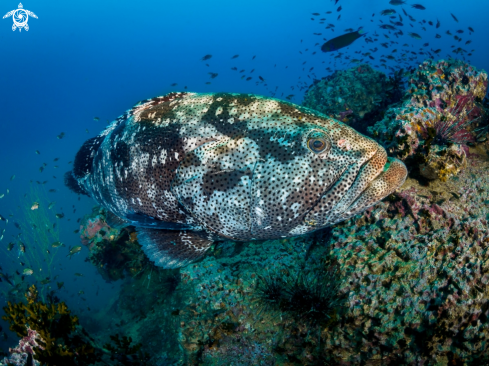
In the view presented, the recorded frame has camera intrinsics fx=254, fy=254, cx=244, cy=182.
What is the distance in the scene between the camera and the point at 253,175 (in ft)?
8.76

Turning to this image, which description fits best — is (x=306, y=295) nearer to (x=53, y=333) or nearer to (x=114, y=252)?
(x=53, y=333)

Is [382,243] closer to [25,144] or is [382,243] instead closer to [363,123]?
[363,123]

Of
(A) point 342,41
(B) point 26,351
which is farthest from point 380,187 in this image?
(A) point 342,41

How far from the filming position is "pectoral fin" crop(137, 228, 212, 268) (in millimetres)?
3340

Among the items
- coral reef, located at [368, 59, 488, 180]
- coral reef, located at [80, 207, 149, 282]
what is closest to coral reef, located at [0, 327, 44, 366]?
coral reef, located at [80, 207, 149, 282]

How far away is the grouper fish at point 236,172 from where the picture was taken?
2557mm

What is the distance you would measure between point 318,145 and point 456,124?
9.64ft

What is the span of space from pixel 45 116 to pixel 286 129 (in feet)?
399

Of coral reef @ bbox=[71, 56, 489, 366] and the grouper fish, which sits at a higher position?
the grouper fish

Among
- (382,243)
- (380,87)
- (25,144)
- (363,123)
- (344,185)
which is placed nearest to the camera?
(344,185)

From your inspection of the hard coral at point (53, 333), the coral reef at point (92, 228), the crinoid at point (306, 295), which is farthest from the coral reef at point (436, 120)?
the coral reef at point (92, 228)

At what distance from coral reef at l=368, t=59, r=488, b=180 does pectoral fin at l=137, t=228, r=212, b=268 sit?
125 inches

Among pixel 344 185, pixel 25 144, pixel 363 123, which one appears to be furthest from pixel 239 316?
pixel 25 144

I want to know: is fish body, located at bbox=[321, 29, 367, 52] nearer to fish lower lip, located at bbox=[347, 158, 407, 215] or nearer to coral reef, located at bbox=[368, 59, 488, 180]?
coral reef, located at bbox=[368, 59, 488, 180]
